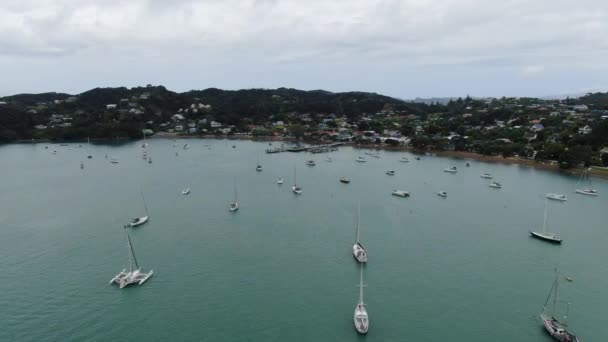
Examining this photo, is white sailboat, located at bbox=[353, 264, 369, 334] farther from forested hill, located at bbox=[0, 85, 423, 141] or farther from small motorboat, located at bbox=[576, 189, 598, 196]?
forested hill, located at bbox=[0, 85, 423, 141]

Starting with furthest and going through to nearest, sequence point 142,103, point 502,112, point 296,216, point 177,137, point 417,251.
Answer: point 142,103, point 177,137, point 502,112, point 296,216, point 417,251

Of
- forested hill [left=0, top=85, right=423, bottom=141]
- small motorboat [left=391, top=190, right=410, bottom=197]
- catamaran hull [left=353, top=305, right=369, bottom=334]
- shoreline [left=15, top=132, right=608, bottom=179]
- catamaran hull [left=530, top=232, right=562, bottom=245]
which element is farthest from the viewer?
forested hill [left=0, top=85, right=423, bottom=141]

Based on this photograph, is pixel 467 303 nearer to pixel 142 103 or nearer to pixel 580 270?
pixel 580 270

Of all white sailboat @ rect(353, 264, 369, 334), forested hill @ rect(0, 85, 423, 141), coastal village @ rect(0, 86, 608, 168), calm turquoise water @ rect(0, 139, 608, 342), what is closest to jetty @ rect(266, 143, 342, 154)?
coastal village @ rect(0, 86, 608, 168)

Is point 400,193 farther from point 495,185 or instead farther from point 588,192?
point 588,192

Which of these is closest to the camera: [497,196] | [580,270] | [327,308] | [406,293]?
[327,308]

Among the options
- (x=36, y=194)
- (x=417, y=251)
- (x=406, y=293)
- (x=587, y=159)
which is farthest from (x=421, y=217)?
(x=36, y=194)

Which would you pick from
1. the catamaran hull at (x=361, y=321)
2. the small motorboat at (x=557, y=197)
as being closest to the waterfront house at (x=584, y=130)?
the small motorboat at (x=557, y=197)
